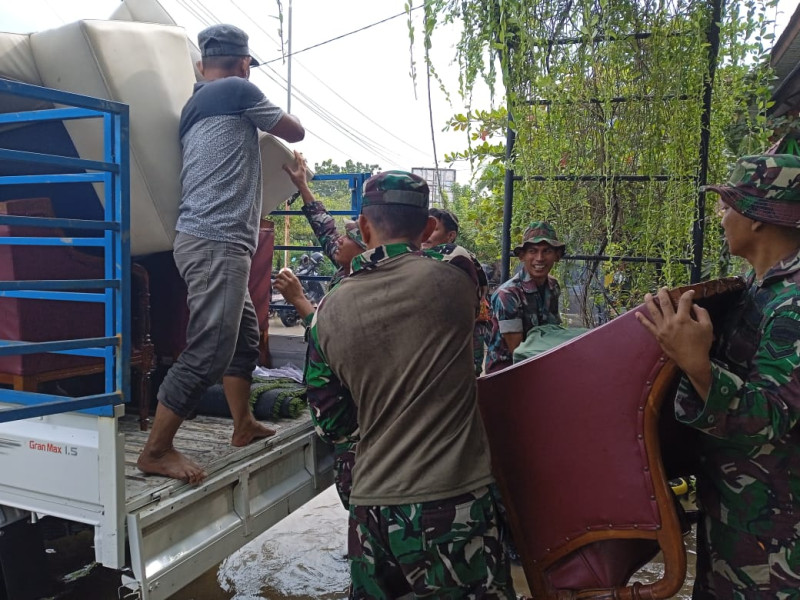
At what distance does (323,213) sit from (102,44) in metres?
1.15

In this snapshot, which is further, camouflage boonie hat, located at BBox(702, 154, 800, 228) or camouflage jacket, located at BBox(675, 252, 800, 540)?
camouflage boonie hat, located at BBox(702, 154, 800, 228)

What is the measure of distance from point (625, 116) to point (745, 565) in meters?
2.20

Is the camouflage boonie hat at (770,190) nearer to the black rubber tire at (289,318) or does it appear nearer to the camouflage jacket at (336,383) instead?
the camouflage jacket at (336,383)

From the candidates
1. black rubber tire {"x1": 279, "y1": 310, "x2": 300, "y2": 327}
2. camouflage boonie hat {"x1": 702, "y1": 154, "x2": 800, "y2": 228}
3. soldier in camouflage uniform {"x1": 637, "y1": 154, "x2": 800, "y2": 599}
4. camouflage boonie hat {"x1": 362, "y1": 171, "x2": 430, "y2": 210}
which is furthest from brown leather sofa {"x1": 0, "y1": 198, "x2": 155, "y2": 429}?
black rubber tire {"x1": 279, "y1": 310, "x2": 300, "y2": 327}

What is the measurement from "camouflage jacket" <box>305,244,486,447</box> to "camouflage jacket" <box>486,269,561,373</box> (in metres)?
1.66

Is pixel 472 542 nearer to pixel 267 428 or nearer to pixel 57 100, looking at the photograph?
pixel 267 428

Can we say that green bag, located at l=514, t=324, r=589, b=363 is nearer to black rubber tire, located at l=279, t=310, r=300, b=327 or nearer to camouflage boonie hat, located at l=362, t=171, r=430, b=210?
camouflage boonie hat, located at l=362, t=171, r=430, b=210

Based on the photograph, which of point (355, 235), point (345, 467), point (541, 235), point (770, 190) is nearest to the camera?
point (770, 190)

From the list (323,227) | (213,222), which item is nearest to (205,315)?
(213,222)

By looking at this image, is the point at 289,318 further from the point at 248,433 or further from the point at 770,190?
the point at 770,190

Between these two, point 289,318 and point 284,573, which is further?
point 289,318

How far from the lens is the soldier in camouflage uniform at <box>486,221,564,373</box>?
3.27m

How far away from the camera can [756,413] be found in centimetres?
128

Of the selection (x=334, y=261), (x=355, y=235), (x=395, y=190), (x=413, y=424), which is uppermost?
(x=395, y=190)
